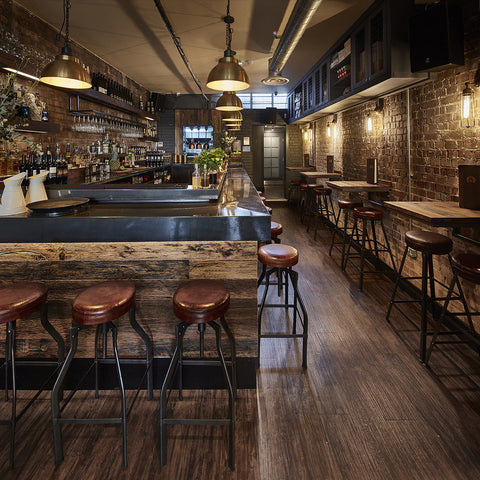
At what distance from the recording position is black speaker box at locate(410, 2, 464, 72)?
2.84 m

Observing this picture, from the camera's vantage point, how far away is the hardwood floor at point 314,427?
1676 millimetres

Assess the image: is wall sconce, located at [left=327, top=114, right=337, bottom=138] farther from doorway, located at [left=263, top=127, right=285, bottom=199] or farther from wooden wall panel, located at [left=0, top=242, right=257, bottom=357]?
wooden wall panel, located at [left=0, top=242, right=257, bottom=357]

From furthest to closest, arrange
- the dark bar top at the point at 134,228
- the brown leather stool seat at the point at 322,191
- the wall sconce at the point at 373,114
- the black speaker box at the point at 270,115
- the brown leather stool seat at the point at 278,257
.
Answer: the black speaker box at the point at 270,115 → the brown leather stool seat at the point at 322,191 → the wall sconce at the point at 373,114 → the brown leather stool seat at the point at 278,257 → the dark bar top at the point at 134,228

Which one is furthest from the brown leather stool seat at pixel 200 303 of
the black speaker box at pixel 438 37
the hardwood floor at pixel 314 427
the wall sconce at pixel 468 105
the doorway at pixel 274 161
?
the doorway at pixel 274 161

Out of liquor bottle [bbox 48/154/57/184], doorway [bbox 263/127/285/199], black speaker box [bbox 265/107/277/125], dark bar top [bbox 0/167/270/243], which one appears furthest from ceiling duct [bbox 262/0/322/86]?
doorway [bbox 263/127/285/199]

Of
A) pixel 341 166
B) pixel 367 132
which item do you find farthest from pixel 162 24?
pixel 341 166

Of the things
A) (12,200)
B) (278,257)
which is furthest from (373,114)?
(12,200)

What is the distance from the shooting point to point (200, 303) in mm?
1704

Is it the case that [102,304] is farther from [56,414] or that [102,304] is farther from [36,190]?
[36,190]

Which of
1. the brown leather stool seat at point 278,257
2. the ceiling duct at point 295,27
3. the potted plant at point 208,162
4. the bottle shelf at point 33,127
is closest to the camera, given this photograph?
the brown leather stool seat at point 278,257

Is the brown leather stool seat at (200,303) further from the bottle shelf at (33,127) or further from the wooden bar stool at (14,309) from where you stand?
the bottle shelf at (33,127)

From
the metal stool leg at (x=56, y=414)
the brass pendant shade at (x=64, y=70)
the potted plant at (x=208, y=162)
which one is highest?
the brass pendant shade at (x=64, y=70)

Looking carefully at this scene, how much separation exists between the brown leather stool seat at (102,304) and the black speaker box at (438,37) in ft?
9.96

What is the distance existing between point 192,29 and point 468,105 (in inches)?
148
